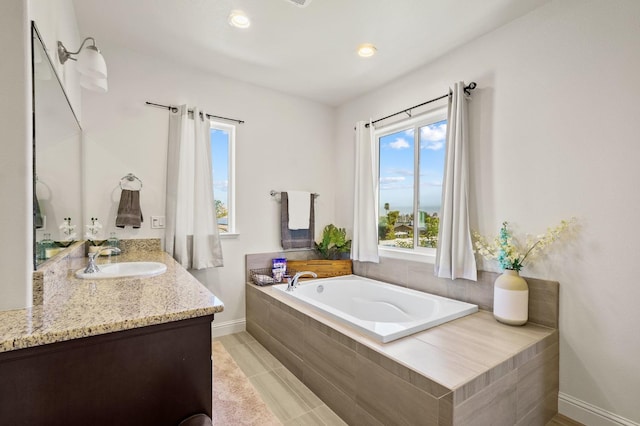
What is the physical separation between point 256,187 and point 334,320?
1.78 meters

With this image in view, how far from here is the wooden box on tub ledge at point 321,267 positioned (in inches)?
131

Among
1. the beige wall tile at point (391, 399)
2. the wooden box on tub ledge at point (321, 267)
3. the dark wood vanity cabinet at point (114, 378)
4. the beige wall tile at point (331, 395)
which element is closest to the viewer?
the dark wood vanity cabinet at point (114, 378)

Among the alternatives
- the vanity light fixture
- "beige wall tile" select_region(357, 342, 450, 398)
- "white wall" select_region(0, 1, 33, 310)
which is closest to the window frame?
the vanity light fixture

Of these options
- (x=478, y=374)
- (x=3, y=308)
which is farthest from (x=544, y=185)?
(x=3, y=308)

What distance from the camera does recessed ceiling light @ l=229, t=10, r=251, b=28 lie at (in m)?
2.07

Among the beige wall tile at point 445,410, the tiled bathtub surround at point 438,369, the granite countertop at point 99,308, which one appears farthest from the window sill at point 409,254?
the granite countertop at point 99,308

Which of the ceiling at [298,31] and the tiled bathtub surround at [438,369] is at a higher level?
the ceiling at [298,31]

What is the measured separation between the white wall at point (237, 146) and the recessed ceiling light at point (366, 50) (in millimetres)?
1168

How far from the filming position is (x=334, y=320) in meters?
2.03

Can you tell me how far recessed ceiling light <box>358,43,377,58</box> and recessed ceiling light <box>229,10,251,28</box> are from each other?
0.92m

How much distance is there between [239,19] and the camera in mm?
2131

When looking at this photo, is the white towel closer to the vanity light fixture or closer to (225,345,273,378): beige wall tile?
(225,345,273,378): beige wall tile

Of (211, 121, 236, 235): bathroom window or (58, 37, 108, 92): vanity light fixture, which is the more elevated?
(58, 37, 108, 92): vanity light fixture

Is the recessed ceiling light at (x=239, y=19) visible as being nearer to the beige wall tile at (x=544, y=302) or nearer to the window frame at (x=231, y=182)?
the window frame at (x=231, y=182)
